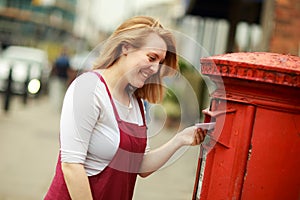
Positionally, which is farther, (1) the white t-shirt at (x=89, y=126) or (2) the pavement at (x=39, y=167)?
(2) the pavement at (x=39, y=167)

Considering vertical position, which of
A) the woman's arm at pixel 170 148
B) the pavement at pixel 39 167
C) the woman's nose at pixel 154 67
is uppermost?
the woman's nose at pixel 154 67

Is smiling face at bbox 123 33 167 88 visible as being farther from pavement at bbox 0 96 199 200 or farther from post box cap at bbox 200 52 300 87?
pavement at bbox 0 96 199 200

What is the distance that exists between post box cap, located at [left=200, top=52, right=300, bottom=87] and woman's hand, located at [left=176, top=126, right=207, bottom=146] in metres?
0.27

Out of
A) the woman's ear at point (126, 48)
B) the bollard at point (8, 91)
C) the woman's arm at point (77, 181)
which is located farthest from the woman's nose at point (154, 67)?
the bollard at point (8, 91)

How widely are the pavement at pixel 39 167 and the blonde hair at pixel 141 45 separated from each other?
1.21 ft

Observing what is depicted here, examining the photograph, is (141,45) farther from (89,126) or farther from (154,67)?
(89,126)

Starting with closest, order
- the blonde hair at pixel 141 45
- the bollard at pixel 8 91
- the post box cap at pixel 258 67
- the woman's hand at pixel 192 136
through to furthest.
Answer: the post box cap at pixel 258 67 < the blonde hair at pixel 141 45 < the woman's hand at pixel 192 136 < the bollard at pixel 8 91

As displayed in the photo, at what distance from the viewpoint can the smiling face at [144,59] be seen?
2922 mm

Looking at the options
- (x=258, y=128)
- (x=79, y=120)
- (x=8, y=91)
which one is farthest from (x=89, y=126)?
(x=8, y=91)

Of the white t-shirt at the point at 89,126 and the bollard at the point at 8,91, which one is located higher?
the white t-shirt at the point at 89,126

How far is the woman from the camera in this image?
2855 millimetres

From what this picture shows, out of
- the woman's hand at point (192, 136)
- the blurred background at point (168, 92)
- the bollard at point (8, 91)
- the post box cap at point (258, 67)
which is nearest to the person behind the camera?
the post box cap at point (258, 67)

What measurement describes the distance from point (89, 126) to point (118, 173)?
0.84 ft

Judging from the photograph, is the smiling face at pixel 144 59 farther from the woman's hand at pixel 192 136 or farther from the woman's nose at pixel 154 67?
the woman's hand at pixel 192 136
